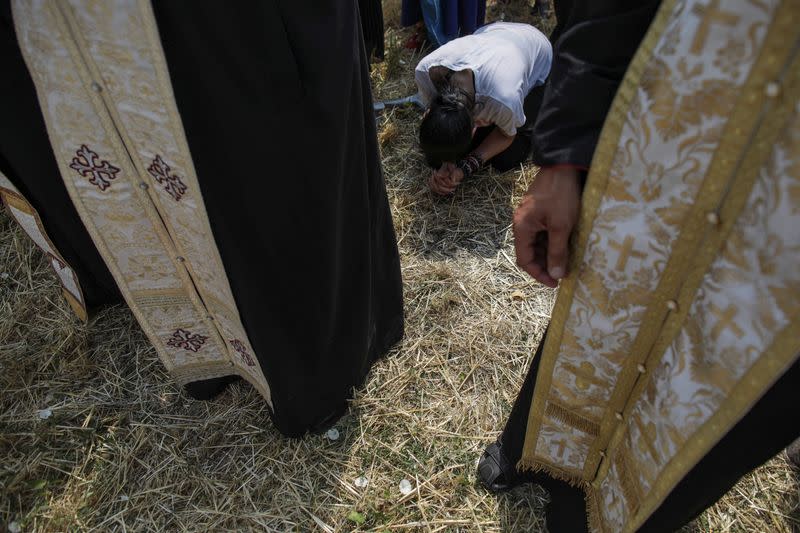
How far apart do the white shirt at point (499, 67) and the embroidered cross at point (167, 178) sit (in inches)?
71.5

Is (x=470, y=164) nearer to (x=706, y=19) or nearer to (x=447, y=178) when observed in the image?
(x=447, y=178)

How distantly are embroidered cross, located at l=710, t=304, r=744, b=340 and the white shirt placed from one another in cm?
200

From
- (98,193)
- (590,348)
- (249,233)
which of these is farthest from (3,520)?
(590,348)

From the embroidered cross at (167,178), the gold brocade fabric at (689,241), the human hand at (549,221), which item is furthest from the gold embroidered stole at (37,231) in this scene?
the gold brocade fabric at (689,241)

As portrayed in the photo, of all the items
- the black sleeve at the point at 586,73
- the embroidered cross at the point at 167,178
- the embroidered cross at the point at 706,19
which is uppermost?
the embroidered cross at the point at 706,19

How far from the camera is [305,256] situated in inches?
54.7

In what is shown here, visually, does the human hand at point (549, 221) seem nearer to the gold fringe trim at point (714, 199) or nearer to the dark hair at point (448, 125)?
the gold fringe trim at point (714, 199)

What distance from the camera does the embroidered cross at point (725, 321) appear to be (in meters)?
0.73

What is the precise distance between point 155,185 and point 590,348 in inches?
42.7

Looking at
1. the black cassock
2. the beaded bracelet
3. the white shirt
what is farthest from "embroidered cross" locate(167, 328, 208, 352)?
the white shirt

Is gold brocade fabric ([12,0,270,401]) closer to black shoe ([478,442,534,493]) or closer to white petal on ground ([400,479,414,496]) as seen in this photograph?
white petal on ground ([400,479,414,496])

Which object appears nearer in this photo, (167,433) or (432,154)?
(167,433)

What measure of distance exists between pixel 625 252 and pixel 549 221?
150 mm

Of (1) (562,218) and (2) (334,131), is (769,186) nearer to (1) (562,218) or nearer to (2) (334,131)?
(1) (562,218)
